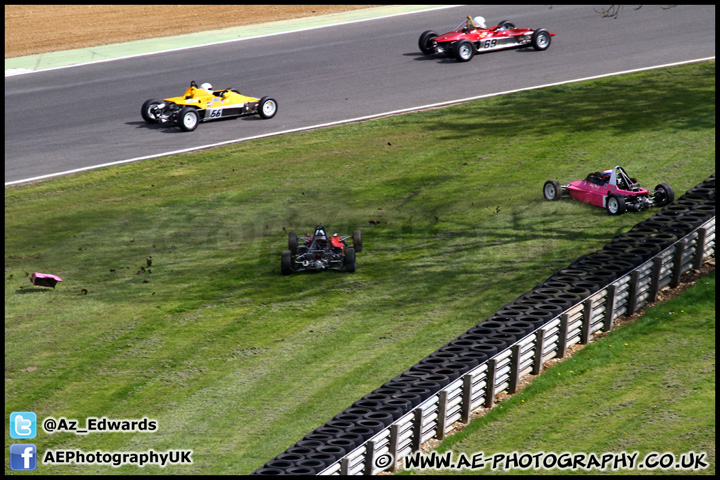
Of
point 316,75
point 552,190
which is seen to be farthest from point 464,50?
point 552,190

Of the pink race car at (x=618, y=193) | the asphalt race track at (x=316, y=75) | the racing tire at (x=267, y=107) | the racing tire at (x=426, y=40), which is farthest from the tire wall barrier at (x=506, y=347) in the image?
the racing tire at (x=426, y=40)

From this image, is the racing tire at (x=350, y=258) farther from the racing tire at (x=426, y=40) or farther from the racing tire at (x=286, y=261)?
the racing tire at (x=426, y=40)

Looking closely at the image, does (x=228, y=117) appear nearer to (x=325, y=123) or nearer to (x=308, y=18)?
(x=325, y=123)

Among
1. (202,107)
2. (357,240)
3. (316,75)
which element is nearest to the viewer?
(357,240)

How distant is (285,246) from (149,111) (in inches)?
411

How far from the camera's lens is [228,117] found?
27625 millimetres

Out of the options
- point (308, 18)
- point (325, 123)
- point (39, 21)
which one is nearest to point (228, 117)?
point (325, 123)

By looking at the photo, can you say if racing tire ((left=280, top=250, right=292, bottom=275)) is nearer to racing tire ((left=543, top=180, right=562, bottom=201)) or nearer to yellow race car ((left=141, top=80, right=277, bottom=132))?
racing tire ((left=543, top=180, right=562, bottom=201))

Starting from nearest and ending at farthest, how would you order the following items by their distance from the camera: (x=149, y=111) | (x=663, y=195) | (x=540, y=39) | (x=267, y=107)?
(x=663, y=195) → (x=149, y=111) → (x=267, y=107) → (x=540, y=39)

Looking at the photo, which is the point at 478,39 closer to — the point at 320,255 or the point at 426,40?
the point at 426,40

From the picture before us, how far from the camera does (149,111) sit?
26.8m

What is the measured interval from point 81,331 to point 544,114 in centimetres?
1627

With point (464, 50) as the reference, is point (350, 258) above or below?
below

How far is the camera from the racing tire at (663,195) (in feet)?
60.1
